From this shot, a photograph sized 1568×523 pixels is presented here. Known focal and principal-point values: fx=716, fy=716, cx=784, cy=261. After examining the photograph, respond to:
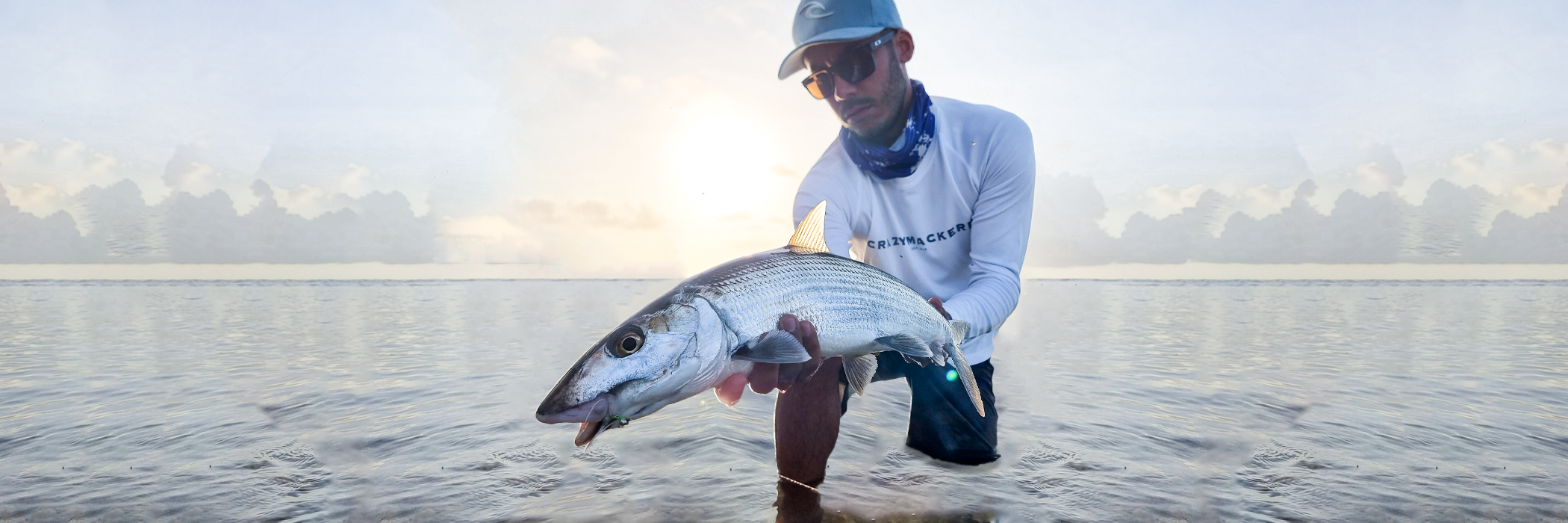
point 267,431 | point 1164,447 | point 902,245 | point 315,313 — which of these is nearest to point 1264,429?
point 1164,447

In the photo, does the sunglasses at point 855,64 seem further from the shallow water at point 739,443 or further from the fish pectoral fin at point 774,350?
the shallow water at point 739,443

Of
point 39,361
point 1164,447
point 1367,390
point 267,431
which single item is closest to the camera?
point 1164,447

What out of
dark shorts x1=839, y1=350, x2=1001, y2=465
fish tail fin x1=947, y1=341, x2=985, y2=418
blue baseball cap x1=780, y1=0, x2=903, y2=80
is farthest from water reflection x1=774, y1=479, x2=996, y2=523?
blue baseball cap x1=780, y1=0, x2=903, y2=80

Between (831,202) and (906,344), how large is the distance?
4.65 feet

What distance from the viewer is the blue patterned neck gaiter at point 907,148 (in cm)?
453

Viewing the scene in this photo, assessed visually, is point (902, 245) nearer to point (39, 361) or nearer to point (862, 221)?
point (862, 221)

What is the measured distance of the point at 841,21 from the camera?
4.23m

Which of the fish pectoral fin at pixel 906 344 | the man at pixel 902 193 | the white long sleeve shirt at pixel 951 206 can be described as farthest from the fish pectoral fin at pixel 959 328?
the white long sleeve shirt at pixel 951 206

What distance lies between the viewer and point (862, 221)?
15.8ft

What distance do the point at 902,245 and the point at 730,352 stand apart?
2190 mm

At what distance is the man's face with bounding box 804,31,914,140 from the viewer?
4.33m

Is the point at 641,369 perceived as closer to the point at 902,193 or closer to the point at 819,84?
the point at 819,84

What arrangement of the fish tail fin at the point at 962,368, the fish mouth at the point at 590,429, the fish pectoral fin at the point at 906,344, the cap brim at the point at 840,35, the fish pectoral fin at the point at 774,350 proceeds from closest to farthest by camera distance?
1. the fish mouth at the point at 590,429
2. the fish pectoral fin at the point at 774,350
3. the fish pectoral fin at the point at 906,344
4. the fish tail fin at the point at 962,368
5. the cap brim at the point at 840,35

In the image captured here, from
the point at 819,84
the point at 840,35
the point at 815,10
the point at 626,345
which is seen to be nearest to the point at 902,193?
the point at 819,84
